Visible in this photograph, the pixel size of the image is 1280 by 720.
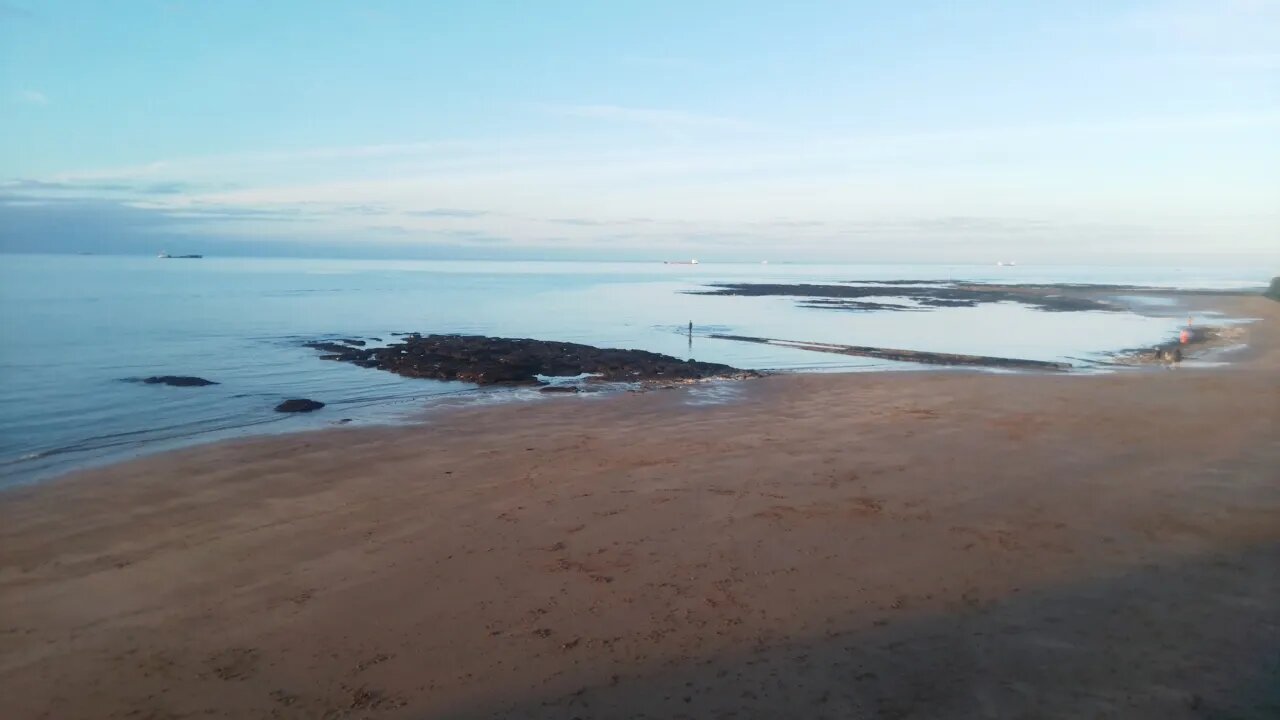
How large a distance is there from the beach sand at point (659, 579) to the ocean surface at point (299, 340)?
3.91 metres

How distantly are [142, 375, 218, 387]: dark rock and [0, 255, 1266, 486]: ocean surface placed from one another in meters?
0.55

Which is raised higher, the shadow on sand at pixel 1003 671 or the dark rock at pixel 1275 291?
the dark rock at pixel 1275 291

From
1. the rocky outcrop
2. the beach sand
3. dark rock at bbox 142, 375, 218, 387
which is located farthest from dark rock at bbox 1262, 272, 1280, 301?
dark rock at bbox 142, 375, 218, 387

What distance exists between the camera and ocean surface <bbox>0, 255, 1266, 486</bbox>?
55.9 ft

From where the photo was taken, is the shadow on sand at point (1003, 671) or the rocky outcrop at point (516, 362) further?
the rocky outcrop at point (516, 362)

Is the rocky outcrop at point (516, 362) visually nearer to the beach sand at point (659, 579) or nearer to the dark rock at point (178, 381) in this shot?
the dark rock at point (178, 381)

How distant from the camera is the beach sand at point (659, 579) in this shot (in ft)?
19.4

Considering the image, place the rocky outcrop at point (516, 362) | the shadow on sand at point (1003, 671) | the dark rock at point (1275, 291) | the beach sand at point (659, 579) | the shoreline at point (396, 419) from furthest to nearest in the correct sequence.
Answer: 1. the dark rock at point (1275, 291)
2. the rocky outcrop at point (516, 362)
3. the shoreline at point (396, 419)
4. the beach sand at point (659, 579)
5. the shadow on sand at point (1003, 671)

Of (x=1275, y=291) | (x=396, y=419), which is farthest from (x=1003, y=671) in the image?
(x=1275, y=291)

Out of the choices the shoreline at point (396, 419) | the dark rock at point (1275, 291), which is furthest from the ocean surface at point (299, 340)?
the dark rock at point (1275, 291)

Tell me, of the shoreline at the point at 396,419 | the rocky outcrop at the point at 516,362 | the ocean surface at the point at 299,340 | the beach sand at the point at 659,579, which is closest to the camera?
Answer: the beach sand at the point at 659,579

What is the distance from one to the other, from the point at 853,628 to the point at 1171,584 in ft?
11.2

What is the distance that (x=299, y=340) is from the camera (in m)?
34.3

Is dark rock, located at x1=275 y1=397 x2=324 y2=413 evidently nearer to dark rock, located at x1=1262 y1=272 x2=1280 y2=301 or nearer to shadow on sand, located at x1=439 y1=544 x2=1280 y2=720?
shadow on sand, located at x1=439 y1=544 x2=1280 y2=720
